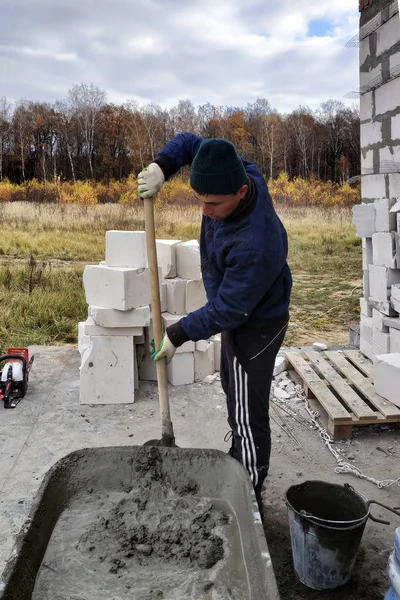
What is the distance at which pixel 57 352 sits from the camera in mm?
5305

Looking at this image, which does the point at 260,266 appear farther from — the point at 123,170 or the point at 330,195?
the point at 330,195

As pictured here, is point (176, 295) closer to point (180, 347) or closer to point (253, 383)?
point (180, 347)

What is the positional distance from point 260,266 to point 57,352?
3597 millimetres

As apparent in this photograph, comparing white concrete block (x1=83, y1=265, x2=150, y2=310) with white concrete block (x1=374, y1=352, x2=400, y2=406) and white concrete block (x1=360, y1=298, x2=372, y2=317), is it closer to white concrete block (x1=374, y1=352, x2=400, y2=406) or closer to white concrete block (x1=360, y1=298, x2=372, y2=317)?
white concrete block (x1=374, y1=352, x2=400, y2=406)

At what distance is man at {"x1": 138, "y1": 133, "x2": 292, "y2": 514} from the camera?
2.18 m

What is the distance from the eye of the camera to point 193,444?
350cm

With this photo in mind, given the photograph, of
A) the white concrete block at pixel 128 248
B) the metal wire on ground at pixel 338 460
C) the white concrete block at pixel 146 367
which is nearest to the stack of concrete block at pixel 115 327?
the white concrete block at pixel 128 248

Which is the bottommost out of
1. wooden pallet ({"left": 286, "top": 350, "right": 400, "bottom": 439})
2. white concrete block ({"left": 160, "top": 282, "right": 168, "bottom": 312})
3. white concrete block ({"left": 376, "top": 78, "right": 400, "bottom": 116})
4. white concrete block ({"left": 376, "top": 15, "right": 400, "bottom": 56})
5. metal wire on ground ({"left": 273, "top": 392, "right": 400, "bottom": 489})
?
metal wire on ground ({"left": 273, "top": 392, "right": 400, "bottom": 489})

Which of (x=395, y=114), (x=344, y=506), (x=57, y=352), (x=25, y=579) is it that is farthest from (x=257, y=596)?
(x=57, y=352)

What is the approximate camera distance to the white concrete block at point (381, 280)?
13.8 ft

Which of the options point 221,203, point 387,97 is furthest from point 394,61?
point 221,203

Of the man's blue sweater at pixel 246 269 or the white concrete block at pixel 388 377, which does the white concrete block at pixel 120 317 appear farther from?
the white concrete block at pixel 388 377

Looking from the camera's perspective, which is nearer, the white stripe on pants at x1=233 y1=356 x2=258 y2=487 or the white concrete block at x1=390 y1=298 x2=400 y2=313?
the white stripe on pants at x1=233 y1=356 x2=258 y2=487

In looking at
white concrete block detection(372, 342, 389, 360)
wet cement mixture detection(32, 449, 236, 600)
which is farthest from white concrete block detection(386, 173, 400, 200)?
wet cement mixture detection(32, 449, 236, 600)
